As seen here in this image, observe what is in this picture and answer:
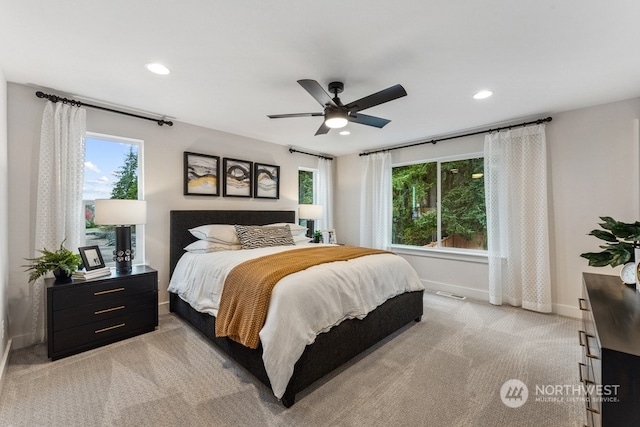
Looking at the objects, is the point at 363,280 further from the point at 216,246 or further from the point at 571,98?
the point at 571,98

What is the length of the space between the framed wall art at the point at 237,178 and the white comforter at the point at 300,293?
47.1 inches

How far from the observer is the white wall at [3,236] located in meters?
2.16

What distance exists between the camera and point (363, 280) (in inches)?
97.3

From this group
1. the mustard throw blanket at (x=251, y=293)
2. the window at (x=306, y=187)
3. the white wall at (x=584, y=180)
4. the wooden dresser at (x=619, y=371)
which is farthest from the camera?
the window at (x=306, y=187)

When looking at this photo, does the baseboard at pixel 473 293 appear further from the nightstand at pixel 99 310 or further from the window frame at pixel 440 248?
the nightstand at pixel 99 310

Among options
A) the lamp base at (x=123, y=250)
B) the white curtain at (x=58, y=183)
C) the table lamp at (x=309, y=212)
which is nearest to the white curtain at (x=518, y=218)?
the table lamp at (x=309, y=212)

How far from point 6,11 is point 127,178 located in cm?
189

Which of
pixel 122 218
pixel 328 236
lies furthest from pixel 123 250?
pixel 328 236

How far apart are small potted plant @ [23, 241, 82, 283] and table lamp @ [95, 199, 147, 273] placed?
0.36 meters

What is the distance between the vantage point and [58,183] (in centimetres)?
267

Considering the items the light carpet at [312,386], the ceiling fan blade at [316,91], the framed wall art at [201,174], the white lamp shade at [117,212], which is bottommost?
the light carpet at [312,386]

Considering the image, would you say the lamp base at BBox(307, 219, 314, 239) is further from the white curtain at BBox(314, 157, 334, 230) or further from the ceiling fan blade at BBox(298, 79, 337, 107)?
the ceiling fan blade at BBox(298, 79, 337, 107)

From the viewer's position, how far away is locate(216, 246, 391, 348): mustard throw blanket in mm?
1913

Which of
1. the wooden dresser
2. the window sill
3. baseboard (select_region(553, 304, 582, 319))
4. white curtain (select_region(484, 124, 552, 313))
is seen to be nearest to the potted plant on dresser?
the wooden dresser
